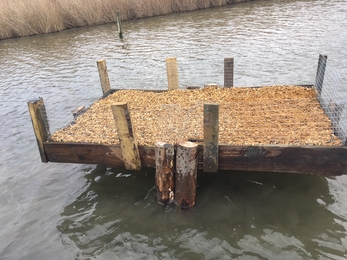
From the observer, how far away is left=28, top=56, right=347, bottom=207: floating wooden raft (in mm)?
4180

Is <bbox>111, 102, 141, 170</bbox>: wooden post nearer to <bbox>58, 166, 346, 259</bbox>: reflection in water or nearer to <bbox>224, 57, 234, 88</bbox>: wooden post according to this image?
<bbox>58, 166, 346, 259</bbox>: reflection in water

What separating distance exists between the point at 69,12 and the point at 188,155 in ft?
67.9

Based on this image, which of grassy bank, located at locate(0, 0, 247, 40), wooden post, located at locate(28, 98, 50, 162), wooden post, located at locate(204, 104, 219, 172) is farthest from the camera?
grassy bank, located at locate(0, 0, 247, 40)

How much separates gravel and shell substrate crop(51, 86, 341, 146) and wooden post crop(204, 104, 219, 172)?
38cm

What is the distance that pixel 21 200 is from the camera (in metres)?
5.39

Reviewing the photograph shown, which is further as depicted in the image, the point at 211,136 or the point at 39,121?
the point at 39,121

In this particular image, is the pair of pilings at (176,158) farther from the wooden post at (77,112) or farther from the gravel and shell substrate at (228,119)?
the wooden post at (77,112)

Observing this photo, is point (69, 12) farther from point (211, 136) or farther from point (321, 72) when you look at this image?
point (211, 136)

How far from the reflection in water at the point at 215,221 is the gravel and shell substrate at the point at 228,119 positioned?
89 centimetres

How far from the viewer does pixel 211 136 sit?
14.1 feet

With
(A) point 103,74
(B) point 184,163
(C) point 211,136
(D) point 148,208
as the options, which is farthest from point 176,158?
(A) point 103,74

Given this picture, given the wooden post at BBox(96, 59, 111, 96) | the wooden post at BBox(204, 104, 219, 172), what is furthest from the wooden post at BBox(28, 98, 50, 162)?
the wooden post at BBox(204, 104, 219, 172)

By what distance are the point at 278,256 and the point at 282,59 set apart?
30.9 ft

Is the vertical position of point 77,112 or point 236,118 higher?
point 236,118
